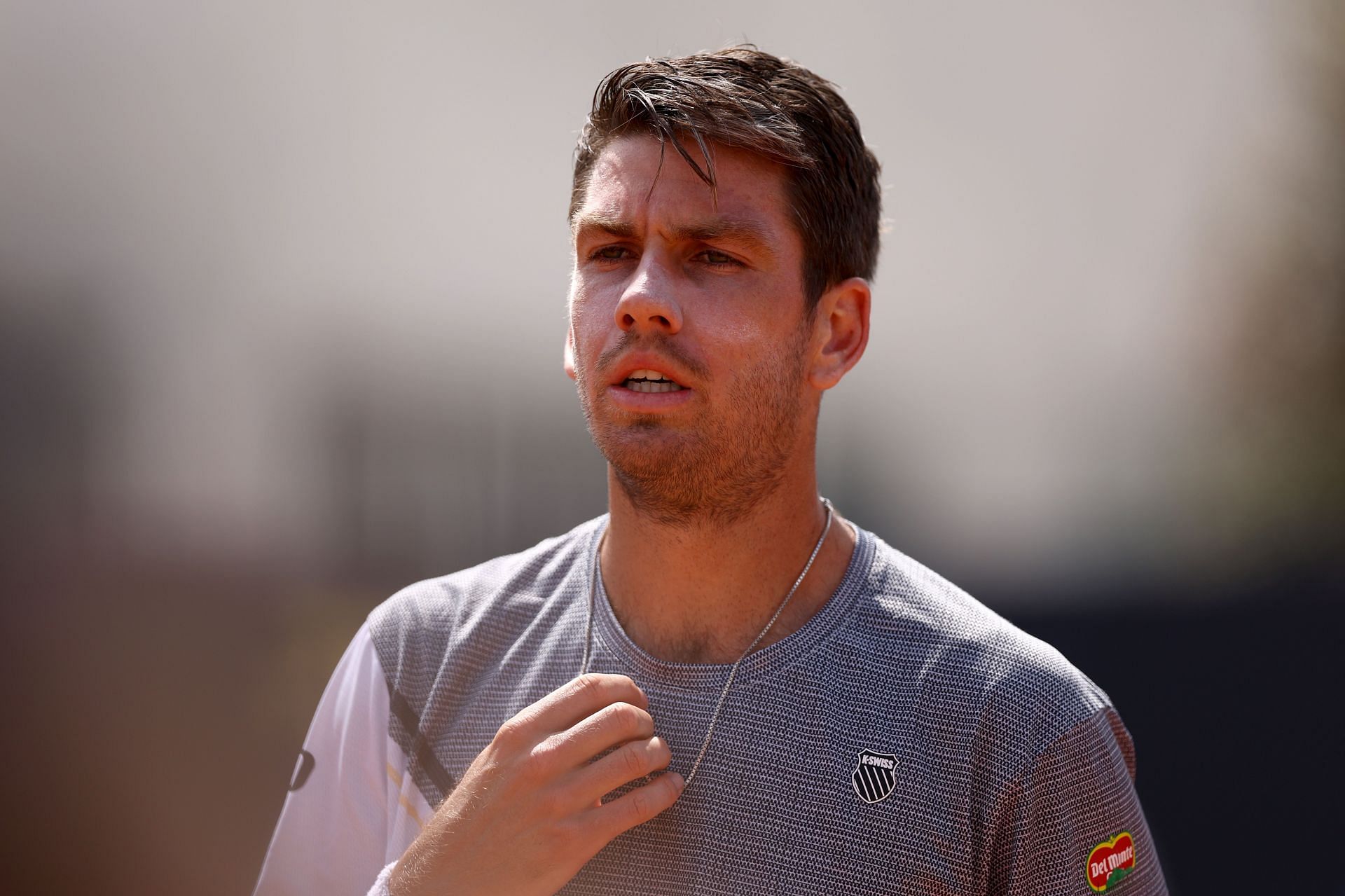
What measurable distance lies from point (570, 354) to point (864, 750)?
0.79 metres

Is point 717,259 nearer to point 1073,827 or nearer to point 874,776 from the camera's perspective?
point 874,776

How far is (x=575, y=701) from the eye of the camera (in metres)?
1.46

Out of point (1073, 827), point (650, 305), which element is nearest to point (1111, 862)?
point (1073, 827)

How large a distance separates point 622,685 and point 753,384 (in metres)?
0.49

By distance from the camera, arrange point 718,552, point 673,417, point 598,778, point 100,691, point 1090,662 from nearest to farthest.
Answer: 1. point 598,778
2. point 673,417
3. point 718,552
4. point 100,691
5. point 1090,662

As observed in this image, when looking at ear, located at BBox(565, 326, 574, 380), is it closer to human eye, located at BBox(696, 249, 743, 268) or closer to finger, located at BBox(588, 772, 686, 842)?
human eye, located at BBox(696, 249, 743, 268)

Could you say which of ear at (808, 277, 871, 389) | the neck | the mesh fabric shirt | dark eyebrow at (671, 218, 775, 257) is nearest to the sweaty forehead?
dark eyebrow at (671, 218, 775, 257)

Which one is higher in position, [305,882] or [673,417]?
[673,417]

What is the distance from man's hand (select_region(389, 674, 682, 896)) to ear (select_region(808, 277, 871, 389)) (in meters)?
0.63

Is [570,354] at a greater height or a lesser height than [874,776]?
greater

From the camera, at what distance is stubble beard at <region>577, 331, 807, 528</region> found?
1619 millimetres

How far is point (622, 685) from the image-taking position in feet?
4.89

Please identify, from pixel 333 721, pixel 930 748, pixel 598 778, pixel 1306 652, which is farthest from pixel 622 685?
pixel 1306 652

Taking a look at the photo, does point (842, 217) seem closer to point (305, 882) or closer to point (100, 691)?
point (305, 882)
